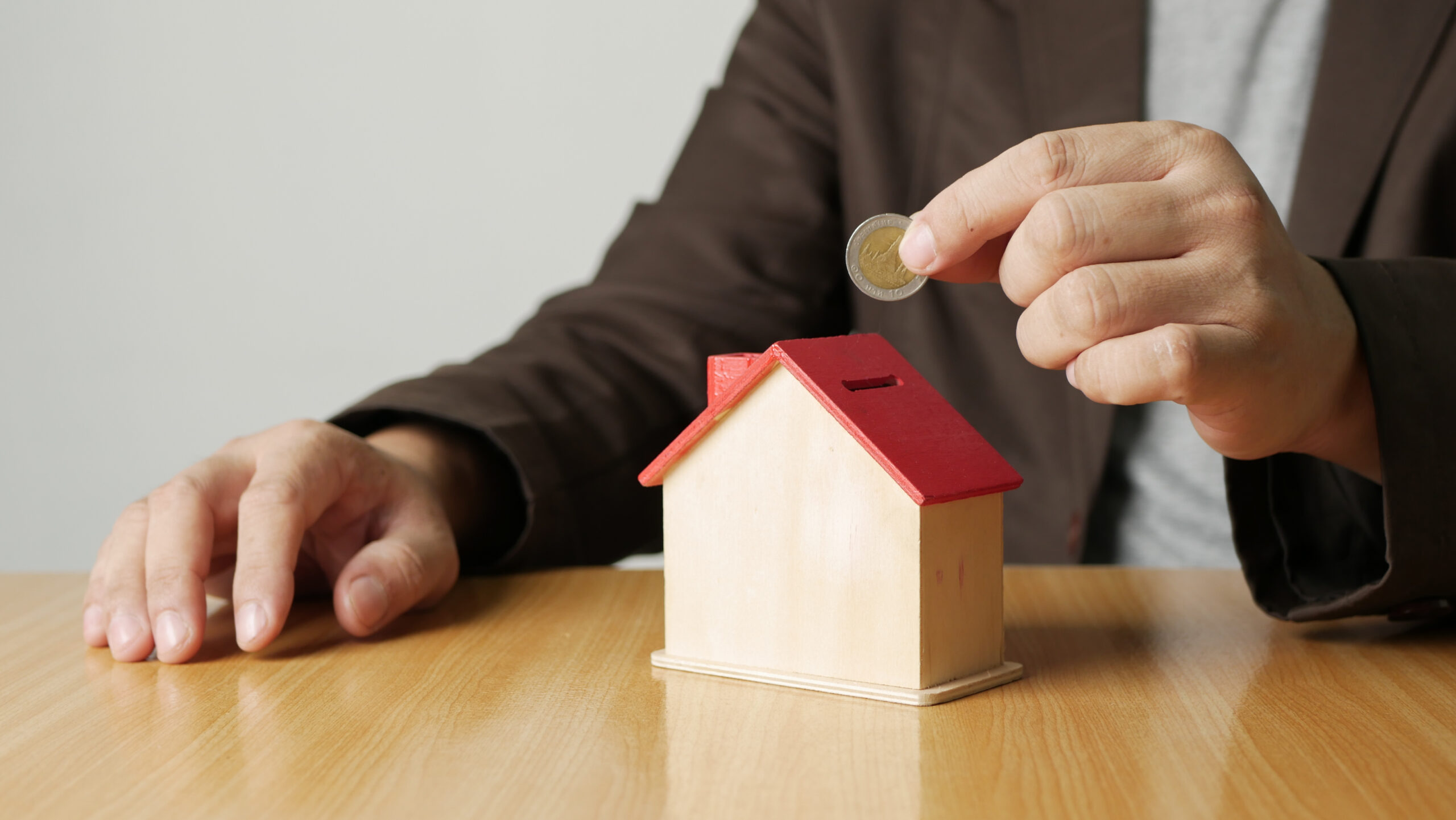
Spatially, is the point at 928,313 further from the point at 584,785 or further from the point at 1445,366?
the point at 584,785

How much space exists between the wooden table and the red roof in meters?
0.13

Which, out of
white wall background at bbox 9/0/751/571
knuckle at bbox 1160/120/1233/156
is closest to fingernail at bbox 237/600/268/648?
knuckle at bbox 1160/120/1233/156

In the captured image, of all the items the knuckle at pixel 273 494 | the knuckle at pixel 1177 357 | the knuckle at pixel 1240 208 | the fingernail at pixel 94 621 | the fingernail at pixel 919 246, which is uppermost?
→ the knuckle at pixel 1240 208

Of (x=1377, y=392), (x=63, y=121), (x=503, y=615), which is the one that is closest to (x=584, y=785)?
(x=503, y=615)

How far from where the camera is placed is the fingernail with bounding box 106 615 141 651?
0.77 m

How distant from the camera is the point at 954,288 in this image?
150 centimetres

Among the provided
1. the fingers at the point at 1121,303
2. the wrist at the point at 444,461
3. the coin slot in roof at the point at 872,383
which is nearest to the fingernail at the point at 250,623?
the wrist at the point at 444,461

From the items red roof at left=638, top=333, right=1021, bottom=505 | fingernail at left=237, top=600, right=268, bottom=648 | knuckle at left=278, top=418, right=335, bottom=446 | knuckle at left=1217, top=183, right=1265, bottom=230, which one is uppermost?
knuckle at left=1217, top=183, right=1265, bottom=230

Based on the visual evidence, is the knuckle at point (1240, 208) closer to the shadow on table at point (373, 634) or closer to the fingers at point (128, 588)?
the shadow on table at point (373, 634)

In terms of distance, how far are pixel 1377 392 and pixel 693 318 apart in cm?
82

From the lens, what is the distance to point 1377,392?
0.75m

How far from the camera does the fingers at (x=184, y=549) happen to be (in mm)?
763

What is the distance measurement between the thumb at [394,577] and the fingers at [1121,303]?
0.50m

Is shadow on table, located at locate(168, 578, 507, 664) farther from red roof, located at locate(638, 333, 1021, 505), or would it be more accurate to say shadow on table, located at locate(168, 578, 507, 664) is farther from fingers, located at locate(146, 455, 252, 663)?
red roof, located at locate(638, 333, 1021, 505)
